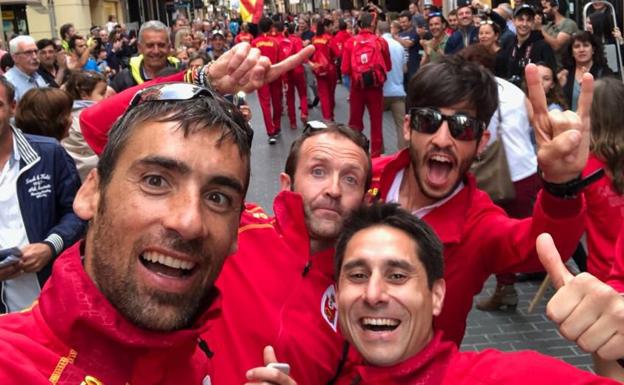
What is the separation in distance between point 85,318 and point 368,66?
1054 centimetres

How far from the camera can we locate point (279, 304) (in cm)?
274

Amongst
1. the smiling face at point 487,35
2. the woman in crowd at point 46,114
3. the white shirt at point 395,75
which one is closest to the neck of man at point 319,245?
the woman in crowd at point 46,114

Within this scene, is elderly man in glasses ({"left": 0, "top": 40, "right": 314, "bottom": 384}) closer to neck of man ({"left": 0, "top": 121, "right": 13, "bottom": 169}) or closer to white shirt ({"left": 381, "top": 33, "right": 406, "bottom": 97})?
neck of man ({"left": 0, "top": 121, "right": 13, "bottom": 169})

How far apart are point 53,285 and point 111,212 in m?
0.23

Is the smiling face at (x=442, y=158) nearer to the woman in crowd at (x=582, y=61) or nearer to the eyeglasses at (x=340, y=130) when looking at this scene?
the eyeglasses at (x=340, y=130)

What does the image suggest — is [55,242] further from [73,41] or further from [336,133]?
[73,41]

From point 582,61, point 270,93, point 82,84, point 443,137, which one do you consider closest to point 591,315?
point 443,137

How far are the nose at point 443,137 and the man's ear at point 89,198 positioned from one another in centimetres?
153

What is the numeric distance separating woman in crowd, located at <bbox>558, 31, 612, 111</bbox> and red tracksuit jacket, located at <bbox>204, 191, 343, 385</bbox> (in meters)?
6.11

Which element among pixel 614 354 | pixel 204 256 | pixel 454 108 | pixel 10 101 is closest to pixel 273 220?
pixel 454 108

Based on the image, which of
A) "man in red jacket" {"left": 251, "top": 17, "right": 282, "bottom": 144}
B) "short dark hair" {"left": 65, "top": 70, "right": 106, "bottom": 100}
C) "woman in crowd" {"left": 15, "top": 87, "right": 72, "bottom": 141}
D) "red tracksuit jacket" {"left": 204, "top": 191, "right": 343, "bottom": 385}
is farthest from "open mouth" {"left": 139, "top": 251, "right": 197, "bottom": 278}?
"man in red jacket" {"left": 251, "top": 17, "right": 282, "bottom": 144}

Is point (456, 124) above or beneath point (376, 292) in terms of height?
above

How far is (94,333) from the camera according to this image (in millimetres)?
1745

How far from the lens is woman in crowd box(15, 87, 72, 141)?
5.00m
